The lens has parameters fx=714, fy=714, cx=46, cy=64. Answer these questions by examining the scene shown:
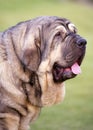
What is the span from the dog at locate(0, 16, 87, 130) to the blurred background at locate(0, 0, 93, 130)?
3.38 metres

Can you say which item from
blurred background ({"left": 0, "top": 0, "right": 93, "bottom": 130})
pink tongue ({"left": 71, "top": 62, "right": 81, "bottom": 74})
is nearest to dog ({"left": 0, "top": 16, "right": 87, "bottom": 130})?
pink tongue ({"left": 71, "top": 62, "right": 81, "bottom": 74})

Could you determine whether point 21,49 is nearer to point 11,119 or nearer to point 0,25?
point 11,119

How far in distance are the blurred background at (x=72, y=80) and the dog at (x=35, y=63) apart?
133 inches

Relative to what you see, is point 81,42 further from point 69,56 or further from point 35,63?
point 35,63

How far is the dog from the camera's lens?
895cm

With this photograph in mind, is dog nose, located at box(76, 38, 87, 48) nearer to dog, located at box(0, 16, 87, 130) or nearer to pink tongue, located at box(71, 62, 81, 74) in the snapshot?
dog, located at box(0, 16, 87, 130)

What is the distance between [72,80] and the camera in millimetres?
20641

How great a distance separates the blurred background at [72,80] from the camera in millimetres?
13266

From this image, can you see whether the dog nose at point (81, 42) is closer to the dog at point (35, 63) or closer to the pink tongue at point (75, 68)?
the dog at point (35, 63)

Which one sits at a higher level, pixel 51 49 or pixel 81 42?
pixel 81 42

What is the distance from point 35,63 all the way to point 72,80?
1172 centimetres

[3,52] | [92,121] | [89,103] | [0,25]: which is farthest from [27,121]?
[0,25]

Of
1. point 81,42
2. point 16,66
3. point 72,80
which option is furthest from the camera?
point 72,80

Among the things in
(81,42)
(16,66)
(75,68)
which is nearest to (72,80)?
(75,68)
